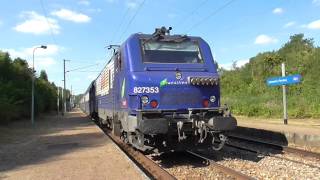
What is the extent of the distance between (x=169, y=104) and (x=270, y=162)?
307 centimetres

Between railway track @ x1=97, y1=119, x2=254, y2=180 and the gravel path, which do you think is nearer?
railway track @ x1=97, y1=119, x2=254, y2=180

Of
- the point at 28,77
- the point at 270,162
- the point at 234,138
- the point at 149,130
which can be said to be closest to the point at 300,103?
the point at 234,138

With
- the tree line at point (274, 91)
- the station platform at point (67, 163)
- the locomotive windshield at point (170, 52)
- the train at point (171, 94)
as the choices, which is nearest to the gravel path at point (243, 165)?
the train at point (171, 94)

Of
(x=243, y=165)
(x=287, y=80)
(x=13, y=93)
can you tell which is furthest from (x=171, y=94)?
(x=13, y=93)

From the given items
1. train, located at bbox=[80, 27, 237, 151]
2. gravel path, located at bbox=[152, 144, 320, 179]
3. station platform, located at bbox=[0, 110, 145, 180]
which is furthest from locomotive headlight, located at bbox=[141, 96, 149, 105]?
gravel path, located at bbox=[152, 144, 320, 179]

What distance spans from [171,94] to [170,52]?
1348 millimetres

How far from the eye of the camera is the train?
39.1 ft

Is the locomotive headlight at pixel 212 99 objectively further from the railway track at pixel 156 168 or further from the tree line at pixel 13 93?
the tree line at pixel 13 93

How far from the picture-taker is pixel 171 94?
12.5 m

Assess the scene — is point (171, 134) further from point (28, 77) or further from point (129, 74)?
point (28, 77)

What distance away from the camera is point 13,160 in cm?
1403

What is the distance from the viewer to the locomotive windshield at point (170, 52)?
13008mm

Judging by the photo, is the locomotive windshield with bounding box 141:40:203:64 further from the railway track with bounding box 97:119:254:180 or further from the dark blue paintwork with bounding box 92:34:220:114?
the railway track with bounding box 97:119:254:180

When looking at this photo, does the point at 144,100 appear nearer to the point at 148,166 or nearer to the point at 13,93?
the point at 148,166
